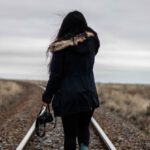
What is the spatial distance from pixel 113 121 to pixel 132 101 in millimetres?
7741

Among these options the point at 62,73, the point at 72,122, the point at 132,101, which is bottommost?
the point at 132,101

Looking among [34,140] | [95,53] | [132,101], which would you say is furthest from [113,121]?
[95,53]

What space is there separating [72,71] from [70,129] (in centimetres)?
71

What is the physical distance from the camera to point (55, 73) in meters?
6.39

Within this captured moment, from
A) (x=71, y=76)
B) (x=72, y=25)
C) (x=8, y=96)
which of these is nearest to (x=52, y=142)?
(x=71, y=76)

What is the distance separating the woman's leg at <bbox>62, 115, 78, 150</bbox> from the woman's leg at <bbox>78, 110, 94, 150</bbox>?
0.07 metres

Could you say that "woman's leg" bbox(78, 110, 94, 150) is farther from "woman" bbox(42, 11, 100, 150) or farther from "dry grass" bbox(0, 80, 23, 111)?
"dry grass" bbox(0, 80, 23, 111)

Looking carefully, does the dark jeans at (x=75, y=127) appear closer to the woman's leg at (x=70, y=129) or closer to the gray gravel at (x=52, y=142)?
the woman's leg at (x=70, y=129)

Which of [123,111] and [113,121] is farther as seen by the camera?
[123,111]

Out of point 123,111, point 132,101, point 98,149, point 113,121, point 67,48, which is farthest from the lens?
point 132,101

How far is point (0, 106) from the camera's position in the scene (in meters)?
20.8

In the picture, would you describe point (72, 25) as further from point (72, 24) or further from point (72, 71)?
point (72, 71)

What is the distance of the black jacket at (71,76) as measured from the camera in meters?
6.38

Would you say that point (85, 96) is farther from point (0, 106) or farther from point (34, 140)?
point (0, 106)
